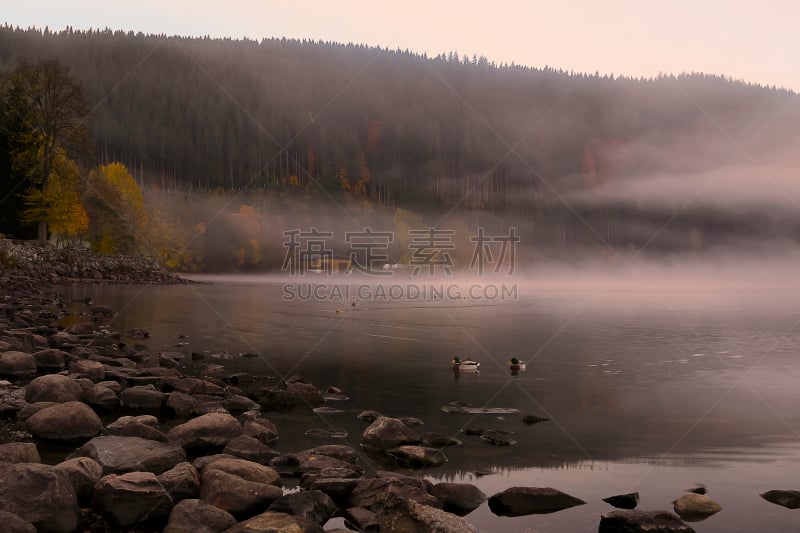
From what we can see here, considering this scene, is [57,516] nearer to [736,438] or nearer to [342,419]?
[342,419]

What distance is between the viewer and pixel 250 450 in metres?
14.0

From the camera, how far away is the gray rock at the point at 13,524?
9.03 m

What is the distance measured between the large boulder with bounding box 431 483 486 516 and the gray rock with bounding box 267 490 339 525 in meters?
2.05

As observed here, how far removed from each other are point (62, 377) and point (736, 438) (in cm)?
1902

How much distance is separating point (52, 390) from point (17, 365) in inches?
212

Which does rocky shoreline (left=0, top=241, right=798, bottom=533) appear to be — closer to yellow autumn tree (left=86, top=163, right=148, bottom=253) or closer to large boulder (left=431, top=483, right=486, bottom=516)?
large boulder (left=431, top=483, right=486, bottom=516)

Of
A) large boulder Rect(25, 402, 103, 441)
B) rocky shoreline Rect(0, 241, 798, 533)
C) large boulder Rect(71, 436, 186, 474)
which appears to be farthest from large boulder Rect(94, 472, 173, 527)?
large boulder Rect(25, 402, 103, 441)

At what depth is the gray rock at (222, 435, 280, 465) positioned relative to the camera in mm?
13828

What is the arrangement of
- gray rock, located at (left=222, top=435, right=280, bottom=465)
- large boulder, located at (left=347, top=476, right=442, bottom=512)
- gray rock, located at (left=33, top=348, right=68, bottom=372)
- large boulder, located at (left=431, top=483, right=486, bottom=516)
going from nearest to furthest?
large boulder, located at (left=347, top=476, right=442, bottom=512) → large boulder, located at (left=431, top=483, right=486, bottom=516) → gray rock, located at (left=222, top=435, right=280, bottom=465) → gray rock, located at (left=33, top=348, right=68, bottom=372)

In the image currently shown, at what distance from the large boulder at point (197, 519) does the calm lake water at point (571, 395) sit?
4.32 m

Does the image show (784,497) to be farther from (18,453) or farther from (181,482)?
(18,453)

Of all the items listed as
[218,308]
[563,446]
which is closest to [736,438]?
[563,446]

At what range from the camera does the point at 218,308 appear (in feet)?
203

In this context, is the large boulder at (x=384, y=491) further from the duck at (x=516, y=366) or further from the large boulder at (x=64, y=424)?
the duck at (x=516, y=366)
